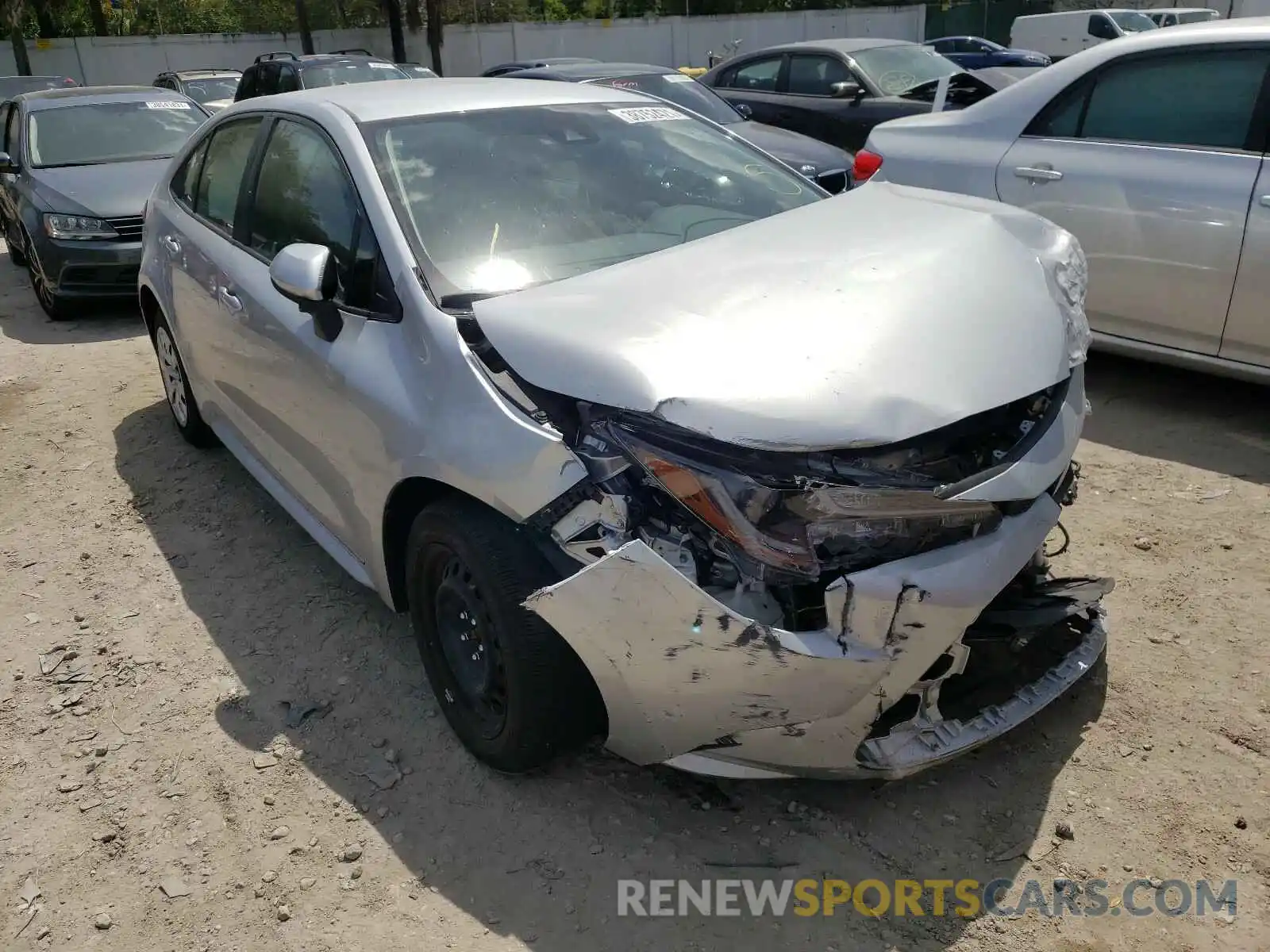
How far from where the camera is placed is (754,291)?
2.51 meters

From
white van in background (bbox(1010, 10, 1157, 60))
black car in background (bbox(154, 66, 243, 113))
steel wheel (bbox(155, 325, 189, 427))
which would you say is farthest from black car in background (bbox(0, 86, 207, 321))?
white van in background (bbox(1010, 10, 1157, 60))

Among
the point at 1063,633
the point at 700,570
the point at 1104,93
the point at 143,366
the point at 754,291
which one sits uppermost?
the point at 1104,93

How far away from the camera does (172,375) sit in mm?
5031

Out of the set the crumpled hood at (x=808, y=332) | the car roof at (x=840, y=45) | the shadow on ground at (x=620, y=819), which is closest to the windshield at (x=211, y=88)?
the car roof at (x=840, y=45)

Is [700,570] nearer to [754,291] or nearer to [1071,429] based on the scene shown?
[754,291]

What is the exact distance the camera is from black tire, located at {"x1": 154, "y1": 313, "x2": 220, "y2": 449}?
4848 millimetres

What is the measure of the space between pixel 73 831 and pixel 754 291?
233cm

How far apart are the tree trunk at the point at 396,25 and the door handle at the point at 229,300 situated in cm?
3255

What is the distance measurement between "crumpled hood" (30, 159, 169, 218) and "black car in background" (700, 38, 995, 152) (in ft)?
18.2

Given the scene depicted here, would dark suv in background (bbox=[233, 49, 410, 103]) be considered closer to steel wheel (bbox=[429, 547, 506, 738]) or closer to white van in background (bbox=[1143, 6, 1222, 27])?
steel wheel (bbox=[429, 547, 506, 738])

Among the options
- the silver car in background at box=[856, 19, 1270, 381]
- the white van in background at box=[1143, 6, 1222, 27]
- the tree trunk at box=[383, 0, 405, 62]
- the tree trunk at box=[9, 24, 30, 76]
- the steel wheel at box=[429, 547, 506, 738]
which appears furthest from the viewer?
the tree trunk at box=[383, 0, 405, 62]

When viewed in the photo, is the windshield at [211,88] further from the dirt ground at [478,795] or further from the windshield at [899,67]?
the dirt ground at [478,795]

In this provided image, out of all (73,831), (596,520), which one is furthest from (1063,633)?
(73,831)

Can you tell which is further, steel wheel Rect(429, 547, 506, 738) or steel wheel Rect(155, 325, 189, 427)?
steel wheel Rect(155, 325, 189, 427)
